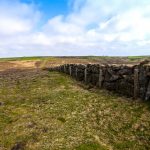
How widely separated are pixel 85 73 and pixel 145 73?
14.6 metres

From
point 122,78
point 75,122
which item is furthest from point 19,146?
point 122,78

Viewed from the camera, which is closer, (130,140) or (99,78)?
(130,140)

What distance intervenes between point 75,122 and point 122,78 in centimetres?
817

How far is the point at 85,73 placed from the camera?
38.0 meters

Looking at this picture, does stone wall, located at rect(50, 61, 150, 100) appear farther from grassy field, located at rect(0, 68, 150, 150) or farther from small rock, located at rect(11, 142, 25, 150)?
small rock, located at rect(11, 142, 25, 150)

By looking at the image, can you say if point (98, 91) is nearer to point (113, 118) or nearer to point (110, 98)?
point (110, 98)

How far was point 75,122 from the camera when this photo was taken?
2230 centimetres

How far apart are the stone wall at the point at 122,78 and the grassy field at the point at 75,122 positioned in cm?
99

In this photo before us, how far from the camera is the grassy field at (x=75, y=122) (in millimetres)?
18984

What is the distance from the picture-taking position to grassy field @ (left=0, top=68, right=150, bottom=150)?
19.0 m

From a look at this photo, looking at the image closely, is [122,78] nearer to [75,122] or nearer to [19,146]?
[75,122]

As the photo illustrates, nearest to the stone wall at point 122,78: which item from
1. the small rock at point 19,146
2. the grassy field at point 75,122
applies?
the grassy field at point 75,122

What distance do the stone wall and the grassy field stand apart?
0.99m

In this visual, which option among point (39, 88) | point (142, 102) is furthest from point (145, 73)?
point (39, 88)
